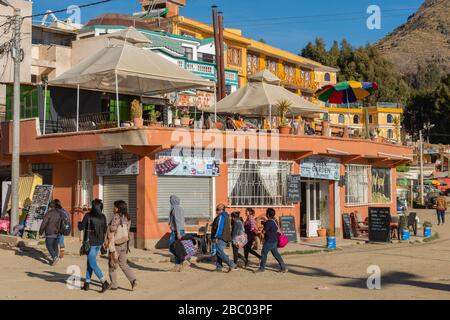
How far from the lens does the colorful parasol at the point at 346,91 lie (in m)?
26.7

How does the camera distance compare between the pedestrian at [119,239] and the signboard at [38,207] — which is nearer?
the pedestrian at [119,239]

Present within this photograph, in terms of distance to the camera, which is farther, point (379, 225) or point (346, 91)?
point (346, 91)

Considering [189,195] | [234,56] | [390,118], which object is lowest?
[189,195]

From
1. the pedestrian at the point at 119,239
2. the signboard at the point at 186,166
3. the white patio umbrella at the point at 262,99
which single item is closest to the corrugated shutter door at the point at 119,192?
the signboard at the point at 186,166

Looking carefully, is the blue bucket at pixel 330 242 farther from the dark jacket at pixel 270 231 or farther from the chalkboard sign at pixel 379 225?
the dark jacket at pixel 270 231

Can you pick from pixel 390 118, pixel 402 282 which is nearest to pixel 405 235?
pixel 402 282

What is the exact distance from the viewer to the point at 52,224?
15.2m

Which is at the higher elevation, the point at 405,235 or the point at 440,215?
the point at 440,215

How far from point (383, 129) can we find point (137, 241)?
69.3m

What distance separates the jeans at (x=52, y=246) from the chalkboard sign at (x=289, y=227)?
27.0 feet

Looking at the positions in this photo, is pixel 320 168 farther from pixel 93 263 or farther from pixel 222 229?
pixel 93 263

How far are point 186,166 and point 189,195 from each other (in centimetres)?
94
